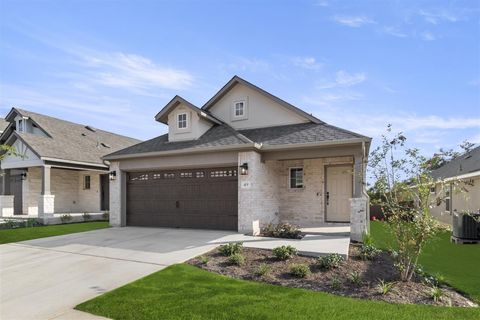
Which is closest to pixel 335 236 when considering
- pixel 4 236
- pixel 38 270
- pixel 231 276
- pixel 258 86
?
pixel 231 276

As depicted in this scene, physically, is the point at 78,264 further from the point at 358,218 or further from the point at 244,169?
the point at 358,218

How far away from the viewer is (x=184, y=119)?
12383 mm

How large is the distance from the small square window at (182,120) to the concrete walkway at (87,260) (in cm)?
429

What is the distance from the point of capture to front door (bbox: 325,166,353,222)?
11.8m

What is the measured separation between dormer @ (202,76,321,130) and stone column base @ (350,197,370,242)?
13.6ft

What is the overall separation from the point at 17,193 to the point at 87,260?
1573 centimetres

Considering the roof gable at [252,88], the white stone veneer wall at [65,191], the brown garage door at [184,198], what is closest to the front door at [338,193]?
the roof gable at [252,88]

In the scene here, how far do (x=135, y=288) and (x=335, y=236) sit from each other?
6.30 meters

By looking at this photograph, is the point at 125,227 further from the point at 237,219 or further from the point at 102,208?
the point at 102,208

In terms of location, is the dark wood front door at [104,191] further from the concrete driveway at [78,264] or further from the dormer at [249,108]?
the dormer at [249,108]

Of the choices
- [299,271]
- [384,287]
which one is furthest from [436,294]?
[299,271]

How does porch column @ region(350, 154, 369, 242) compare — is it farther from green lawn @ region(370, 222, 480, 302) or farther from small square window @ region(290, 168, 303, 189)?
small square window @ region(290, 168, 303, 189)

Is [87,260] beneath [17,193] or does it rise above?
beneath

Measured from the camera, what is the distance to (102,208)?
66.9 ft
